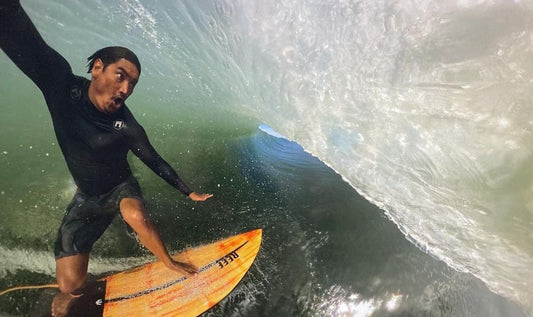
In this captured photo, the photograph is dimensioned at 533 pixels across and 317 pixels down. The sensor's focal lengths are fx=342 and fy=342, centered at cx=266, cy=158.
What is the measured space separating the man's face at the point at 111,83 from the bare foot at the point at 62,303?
5.40ft

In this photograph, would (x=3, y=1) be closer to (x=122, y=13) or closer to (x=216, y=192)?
(x=122, y=13)

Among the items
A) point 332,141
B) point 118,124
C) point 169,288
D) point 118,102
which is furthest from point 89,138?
point 332,141

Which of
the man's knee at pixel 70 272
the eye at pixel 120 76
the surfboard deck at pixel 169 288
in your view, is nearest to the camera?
the eye at pixel 120 76

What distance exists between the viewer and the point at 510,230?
334 centimetres

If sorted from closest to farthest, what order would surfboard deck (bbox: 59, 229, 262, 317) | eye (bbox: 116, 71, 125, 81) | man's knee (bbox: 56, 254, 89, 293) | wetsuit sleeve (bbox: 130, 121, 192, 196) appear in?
eye (bbox: 116, 71, 125, 81) < wetsuit sleeve (bbox: 130, 121, 192, 196) < man's knee (bbox: 56, 254, 89, 293) < surfboard deck (bbox: 59, 229, 262, 317)

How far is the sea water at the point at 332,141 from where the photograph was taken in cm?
305

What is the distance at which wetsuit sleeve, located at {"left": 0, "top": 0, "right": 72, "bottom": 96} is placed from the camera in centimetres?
211

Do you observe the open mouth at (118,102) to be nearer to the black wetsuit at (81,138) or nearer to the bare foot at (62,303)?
the black wetsuit at (81,138)

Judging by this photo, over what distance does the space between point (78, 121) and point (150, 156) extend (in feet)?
1.89

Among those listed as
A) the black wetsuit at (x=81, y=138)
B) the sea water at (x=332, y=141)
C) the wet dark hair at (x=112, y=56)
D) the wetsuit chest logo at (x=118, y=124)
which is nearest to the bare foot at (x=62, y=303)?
the sea water at (x=332, y=141)

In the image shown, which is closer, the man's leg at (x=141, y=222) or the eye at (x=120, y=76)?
the eye at (x=120, y=76)

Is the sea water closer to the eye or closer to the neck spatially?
the neck

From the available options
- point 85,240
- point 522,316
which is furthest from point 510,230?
point 85,240

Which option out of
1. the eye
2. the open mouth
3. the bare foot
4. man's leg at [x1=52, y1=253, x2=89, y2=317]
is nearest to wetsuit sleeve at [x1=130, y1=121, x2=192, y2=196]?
the open mouth
